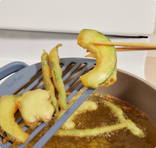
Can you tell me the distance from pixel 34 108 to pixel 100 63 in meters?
0.21

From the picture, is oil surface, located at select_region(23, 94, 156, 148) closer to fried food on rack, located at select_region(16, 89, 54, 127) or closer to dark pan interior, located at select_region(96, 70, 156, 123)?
dark pan interior, located at select_region(96, 70, 156, 123)

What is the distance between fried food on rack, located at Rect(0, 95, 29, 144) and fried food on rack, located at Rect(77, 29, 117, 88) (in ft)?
0.65

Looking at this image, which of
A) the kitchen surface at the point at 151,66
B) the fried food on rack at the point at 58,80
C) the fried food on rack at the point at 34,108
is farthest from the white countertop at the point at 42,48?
the fried food on rack at the point at 34,108

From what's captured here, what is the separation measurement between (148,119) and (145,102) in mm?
58

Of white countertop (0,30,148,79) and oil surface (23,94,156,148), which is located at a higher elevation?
white countertop (0,30,148,79)

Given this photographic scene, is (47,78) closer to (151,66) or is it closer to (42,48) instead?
A: (42,48)

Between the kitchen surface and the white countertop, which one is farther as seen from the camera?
the kitchen surface

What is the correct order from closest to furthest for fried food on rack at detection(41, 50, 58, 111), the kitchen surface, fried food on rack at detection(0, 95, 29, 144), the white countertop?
fried food on rack at detection(0, 95, 29, 144)
fried food on rack at detection(41, 50, 58, 111)
the white countertop
the kitchen surface

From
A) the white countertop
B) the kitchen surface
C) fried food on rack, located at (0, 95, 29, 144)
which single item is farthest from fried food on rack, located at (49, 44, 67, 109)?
the kitchen surface

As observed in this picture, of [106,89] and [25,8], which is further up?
[25,8]

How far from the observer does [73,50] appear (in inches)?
28.8

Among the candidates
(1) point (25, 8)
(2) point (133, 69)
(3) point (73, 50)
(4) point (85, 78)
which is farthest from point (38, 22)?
(2) point (133, 69)

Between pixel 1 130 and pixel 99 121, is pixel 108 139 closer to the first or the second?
pixel 99 121

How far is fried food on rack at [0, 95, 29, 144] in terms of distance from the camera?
0.35 m
